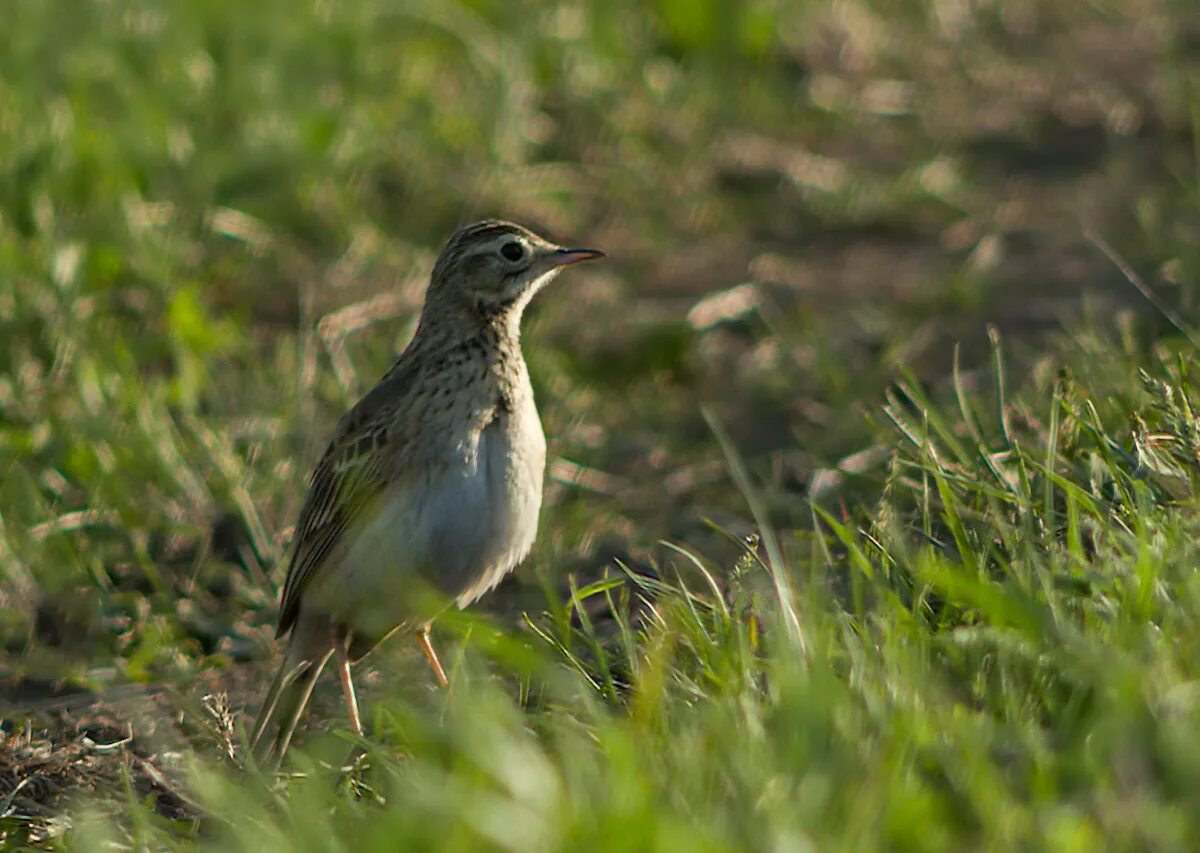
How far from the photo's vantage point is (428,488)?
17.3 feet

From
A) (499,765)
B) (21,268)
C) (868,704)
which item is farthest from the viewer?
(21,268)

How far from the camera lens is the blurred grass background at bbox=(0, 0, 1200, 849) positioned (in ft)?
11.6

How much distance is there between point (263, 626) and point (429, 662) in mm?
696

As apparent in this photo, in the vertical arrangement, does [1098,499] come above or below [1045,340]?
above

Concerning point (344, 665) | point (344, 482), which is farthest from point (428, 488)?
point (344, 665)

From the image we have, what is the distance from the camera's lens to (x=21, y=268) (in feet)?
23.3

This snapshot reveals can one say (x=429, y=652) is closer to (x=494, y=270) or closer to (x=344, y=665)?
(x=344, y=665)

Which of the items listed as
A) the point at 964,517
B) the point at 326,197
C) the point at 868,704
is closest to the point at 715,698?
the point at 868,704

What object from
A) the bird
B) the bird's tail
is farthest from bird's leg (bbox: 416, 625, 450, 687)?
the bird's tail

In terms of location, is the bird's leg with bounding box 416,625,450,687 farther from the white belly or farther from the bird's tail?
the bird's tail

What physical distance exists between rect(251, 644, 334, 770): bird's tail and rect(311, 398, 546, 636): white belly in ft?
0.66

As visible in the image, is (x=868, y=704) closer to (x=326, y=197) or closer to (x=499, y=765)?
(x=499, y=765)

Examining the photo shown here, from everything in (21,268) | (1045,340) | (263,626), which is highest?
(21,268)

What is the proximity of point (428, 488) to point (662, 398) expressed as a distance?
2484mm
